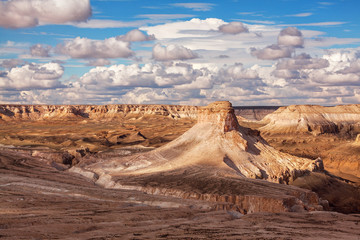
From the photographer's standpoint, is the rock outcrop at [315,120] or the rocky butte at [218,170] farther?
the rock outcrop at [315,120]

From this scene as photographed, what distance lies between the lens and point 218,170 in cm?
4412

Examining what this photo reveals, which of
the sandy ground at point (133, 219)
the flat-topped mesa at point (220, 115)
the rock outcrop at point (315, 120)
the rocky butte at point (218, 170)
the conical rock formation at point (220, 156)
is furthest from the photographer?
the rock outcrop at point (315, 120)

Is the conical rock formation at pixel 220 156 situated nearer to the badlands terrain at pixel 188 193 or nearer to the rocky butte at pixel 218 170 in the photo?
the rocky butte at pixel 218 170

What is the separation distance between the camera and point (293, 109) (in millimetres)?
163250

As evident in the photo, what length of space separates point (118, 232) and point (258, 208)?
1519 cm

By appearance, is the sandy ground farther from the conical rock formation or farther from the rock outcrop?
the rock outcrop

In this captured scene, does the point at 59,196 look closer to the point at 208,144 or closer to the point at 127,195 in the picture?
the point at 127,195

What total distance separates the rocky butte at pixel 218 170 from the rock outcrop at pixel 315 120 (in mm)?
98122

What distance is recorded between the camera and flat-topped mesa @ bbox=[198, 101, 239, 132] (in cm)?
5275

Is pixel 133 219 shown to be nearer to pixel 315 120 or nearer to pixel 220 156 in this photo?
Answer: pixel 220 156

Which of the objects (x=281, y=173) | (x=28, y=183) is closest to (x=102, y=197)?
(x=28, y=183)

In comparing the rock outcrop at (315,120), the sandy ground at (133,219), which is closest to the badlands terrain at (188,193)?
the sandy ground at (133,219)

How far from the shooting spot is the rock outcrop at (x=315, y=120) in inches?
5876

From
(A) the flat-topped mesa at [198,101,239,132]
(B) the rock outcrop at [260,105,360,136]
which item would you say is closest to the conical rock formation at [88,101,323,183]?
(A) the flat-topped mesa at [198,101,239,132]
